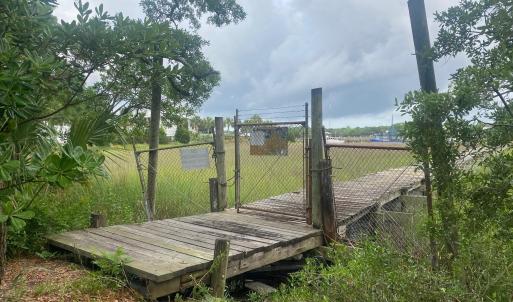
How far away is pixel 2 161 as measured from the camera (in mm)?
1837

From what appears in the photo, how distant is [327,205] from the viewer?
5652 millimetres

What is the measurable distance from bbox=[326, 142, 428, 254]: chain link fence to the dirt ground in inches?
104

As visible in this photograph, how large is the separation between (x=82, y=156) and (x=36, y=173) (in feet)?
1.02

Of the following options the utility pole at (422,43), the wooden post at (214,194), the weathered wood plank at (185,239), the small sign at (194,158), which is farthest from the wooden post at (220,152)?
the utility pole at (422,43)

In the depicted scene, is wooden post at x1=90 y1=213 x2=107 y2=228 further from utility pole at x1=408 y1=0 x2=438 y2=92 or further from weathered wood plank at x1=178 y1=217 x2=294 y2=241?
utility pole at x1=408 y1=0 x2=438 y2=92

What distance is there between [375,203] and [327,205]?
1835mm

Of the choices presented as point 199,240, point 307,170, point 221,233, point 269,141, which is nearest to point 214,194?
point 269,141

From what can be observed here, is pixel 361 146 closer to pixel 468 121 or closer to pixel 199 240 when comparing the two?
pixel 199 240

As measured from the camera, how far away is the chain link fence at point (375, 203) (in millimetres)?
4746

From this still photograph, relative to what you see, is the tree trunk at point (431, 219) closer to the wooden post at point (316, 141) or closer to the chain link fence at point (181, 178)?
the wooden post at point (316, 141)

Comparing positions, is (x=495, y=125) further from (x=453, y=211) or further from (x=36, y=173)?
(x=36, y=173)

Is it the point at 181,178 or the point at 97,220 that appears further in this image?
the point at 181,178

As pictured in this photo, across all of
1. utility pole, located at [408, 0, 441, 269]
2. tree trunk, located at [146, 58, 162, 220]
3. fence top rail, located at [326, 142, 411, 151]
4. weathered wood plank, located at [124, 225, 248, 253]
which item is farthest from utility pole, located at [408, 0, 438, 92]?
tree trunk, located at [146, 58, 162, 220]

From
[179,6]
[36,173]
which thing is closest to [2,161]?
[36,173]
